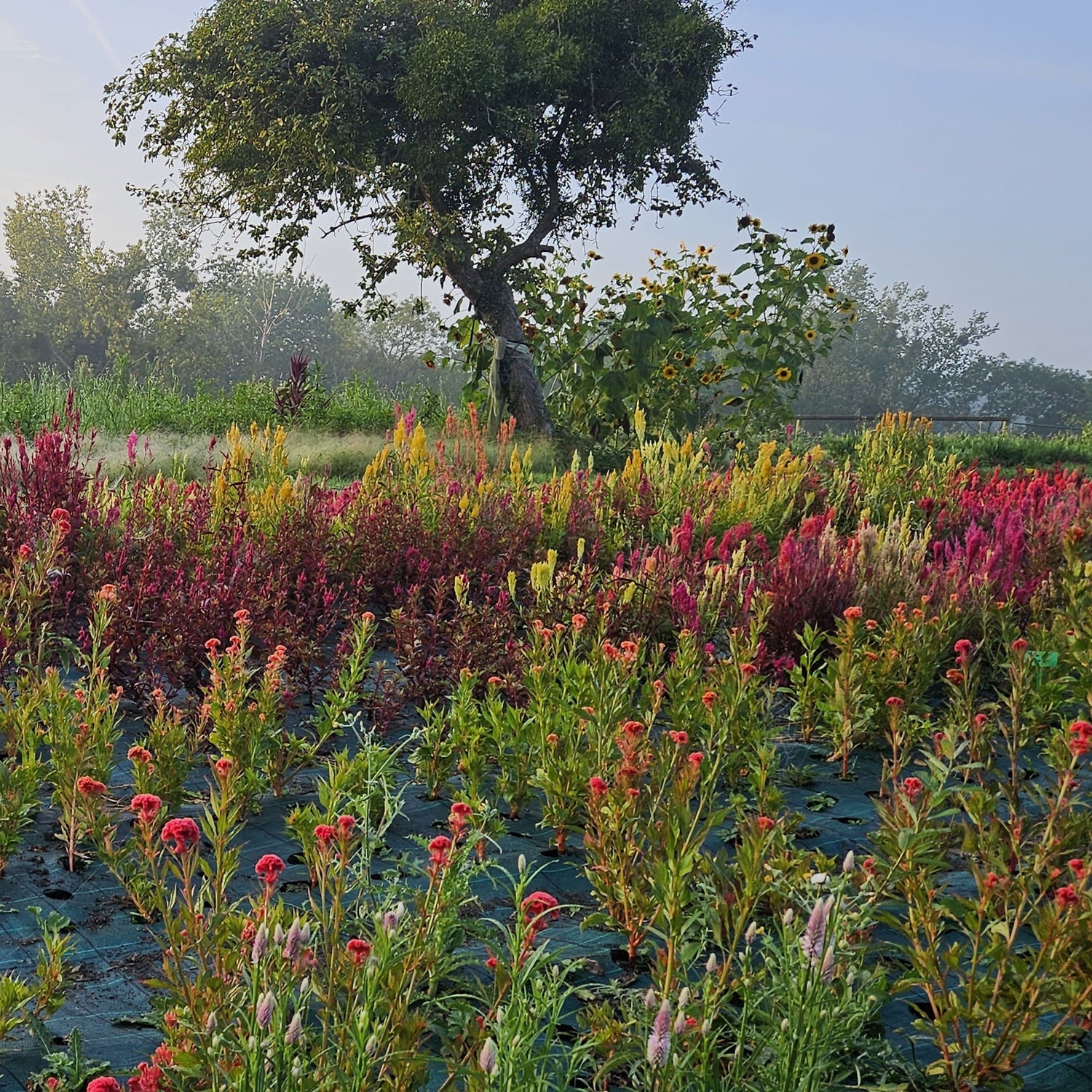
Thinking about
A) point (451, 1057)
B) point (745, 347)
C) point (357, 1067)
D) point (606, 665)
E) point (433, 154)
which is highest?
point (433, 154)

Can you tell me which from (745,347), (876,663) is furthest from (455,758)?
(745,347)

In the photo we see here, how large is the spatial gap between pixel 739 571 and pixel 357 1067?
357 centimetres

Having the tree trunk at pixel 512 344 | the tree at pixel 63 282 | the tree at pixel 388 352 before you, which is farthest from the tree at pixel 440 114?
the tree at pixel 388 352

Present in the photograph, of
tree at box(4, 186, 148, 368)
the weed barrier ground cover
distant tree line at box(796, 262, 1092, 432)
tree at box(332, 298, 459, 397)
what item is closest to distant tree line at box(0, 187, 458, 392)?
tree at box(4, 186, 148, 368)

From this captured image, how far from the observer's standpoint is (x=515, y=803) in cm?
321

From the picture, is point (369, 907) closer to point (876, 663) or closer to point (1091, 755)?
point (876, 663)

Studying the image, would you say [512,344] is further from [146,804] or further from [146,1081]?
[146,1081]

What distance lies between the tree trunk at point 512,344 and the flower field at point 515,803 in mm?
10730

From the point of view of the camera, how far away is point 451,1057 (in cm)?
185

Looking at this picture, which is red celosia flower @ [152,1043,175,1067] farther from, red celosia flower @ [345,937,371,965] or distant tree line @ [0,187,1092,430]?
distant tree line @ [0,187,1092,430]

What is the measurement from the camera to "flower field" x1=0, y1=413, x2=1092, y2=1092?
1.79 meters

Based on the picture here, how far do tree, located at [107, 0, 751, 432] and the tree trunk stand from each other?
0.10ft

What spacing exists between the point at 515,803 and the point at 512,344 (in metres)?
14.9

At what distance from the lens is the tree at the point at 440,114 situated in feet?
54.9
